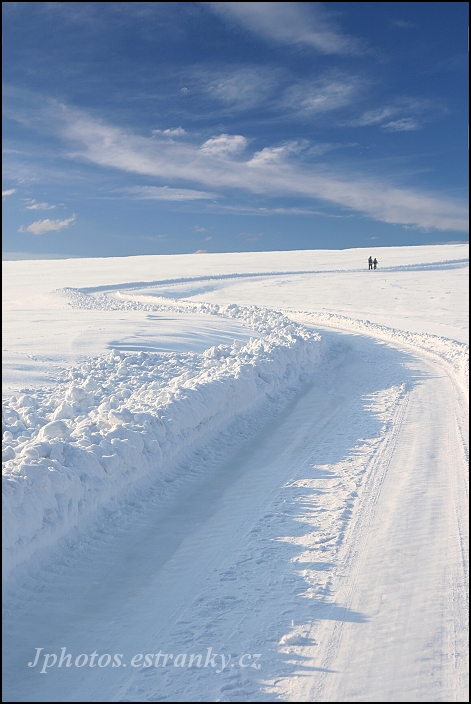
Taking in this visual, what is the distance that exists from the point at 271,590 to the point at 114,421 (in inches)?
137

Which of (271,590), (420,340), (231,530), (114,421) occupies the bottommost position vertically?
(271,590)

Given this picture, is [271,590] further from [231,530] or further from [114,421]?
[114,421]

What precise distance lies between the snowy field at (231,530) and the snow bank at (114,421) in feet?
0.10

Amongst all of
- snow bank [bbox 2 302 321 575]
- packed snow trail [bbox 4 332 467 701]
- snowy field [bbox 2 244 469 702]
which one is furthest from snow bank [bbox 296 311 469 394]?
packed snow trail [bbox 4 332 467 701]

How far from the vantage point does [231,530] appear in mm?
5418

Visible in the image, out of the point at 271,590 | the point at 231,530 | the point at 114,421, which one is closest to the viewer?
the point at 271,590

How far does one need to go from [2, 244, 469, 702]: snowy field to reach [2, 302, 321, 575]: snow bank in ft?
0.10

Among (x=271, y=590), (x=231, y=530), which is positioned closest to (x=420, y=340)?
(x=231, y=530)

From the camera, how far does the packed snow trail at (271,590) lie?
3.53m

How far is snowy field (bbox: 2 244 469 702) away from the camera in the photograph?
11.9 feet

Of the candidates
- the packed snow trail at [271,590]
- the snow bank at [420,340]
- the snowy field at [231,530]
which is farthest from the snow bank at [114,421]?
the snow bank at [420,340]

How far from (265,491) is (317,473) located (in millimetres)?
801

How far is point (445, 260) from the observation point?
4909 cm

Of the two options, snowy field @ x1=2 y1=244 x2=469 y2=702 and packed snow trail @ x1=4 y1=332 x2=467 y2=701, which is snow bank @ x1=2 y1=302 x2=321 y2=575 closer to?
snowy field @ x1=2 y1=244 x2=469 y2=702
